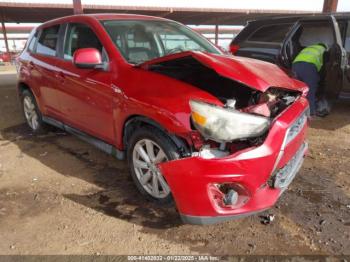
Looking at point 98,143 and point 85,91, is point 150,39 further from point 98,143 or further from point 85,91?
point 98,143

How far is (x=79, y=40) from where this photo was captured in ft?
12.5

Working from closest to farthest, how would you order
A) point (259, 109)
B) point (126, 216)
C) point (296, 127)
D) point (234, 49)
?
point (259, 109), point (296, 127), point (126, 216), point (234, 49)

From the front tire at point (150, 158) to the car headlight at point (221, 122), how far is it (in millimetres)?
397

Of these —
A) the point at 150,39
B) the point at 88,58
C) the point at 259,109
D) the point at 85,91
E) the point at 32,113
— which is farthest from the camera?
the point at 32,113

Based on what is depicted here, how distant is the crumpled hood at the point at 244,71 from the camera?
2.48 metres

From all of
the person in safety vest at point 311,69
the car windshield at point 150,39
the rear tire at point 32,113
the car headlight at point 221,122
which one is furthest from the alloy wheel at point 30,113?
the person in safety vest at point 311,69

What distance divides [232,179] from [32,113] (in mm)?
3899

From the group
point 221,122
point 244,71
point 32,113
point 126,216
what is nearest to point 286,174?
point 221,122

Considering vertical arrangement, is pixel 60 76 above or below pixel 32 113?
above

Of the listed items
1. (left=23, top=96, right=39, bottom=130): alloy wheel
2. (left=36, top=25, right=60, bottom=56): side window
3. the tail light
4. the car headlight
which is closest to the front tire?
the car headlight

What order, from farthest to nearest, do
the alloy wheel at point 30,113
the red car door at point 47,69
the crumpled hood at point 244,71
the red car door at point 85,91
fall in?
the alloy wheel at point 30,113 → the red car door at point 47,69 → the red car door at point 85,91 → the crumpled hood at point 244,71

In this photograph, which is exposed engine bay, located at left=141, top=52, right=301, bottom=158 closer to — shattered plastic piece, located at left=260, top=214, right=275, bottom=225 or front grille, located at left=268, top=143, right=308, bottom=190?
front grille, located at left=268, top=143, right=308, bottom=190

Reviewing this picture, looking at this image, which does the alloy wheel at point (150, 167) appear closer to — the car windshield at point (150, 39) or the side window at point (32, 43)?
the car windshield at point (150, 39)

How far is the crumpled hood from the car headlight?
0.31 m
